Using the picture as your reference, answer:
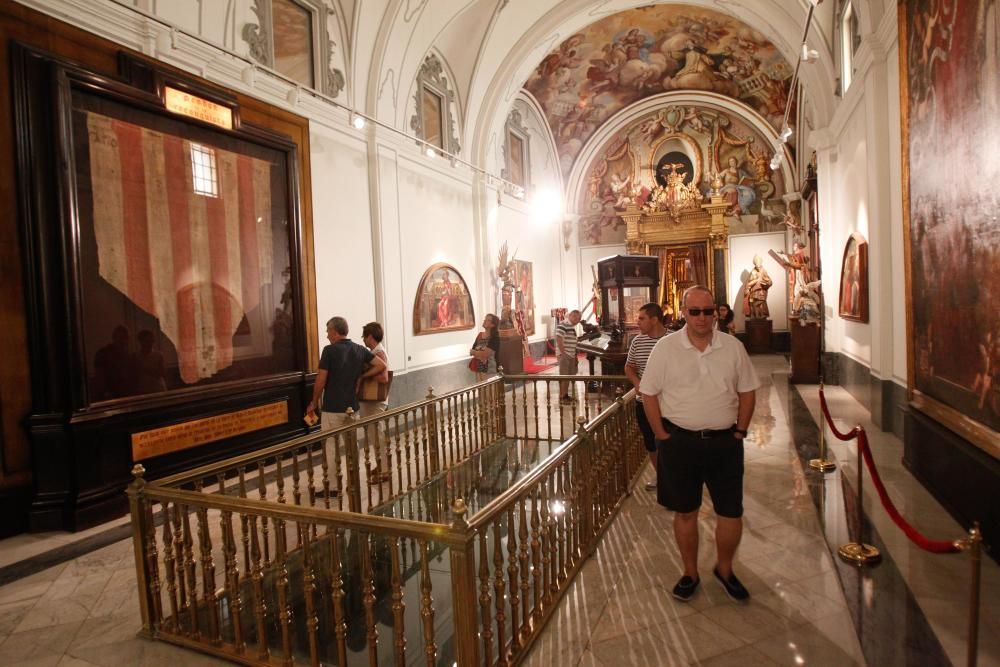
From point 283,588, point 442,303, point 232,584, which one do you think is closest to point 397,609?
point 283,588

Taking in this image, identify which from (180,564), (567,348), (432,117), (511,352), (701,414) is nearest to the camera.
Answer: (701,414)

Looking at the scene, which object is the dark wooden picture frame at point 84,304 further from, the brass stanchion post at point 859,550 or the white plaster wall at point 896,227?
the white plaster wall at point 896,227

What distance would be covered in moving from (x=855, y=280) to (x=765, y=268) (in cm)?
1089

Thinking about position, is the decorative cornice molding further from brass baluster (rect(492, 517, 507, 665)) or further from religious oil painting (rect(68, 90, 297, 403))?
brass baluster (rect(492, 517, 507, 665))

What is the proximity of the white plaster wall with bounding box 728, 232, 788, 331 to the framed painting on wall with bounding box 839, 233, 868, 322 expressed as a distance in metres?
9.61

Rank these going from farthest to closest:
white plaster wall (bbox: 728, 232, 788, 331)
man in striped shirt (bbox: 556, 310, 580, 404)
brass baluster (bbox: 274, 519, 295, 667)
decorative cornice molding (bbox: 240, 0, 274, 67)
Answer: white plaster wall (bbox: 728, 232, 788, 331) < man in striped shirt (bbox: 556, 310, 580, 404) < decorative cornice molding (bbox: 240, 0, 274, 67) < brass baluster (bbox: 274, 519, 295, 667)

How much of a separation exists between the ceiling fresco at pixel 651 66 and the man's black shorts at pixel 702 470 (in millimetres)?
14257

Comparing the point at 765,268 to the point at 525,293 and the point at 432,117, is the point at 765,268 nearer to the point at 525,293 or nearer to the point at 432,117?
the point at 525,293

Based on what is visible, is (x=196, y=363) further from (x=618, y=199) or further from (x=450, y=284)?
(x=618, y=199)

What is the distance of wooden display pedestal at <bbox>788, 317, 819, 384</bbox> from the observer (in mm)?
10938

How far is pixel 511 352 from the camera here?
10.7 meters

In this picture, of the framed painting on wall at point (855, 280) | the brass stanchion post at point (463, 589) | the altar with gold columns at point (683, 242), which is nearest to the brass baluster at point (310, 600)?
the brass stanchion post at point (463, 589)

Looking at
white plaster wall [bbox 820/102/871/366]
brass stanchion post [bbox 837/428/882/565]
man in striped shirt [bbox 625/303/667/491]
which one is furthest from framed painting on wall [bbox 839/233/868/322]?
brass stanchion post [bbox 837/428/882/565]

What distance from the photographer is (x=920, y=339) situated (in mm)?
4855
